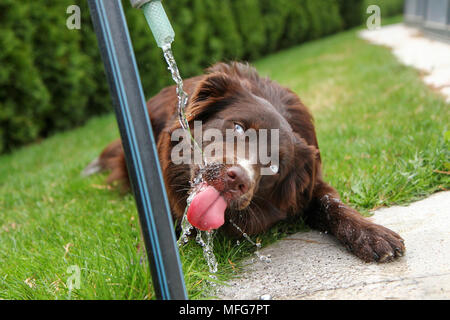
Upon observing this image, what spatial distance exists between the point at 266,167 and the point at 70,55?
17.8 ft

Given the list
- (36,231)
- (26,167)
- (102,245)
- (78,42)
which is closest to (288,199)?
(102,245)

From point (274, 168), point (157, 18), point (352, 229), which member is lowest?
point (352, 229)

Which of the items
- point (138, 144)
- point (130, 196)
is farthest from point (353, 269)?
point (130, 196)

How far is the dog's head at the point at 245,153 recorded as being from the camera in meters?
2.09

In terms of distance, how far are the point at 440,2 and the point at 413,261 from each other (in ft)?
24.4

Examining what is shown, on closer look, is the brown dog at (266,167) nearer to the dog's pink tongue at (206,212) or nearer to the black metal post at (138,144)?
the dog's pink tongue at (206,212)

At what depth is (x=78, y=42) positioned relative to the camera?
22.7ft

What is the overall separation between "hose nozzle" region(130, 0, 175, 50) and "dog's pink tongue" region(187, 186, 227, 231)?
0.65 meters

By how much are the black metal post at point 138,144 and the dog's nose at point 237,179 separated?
0.56m

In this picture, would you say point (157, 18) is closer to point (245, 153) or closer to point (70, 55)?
point (245, 153)

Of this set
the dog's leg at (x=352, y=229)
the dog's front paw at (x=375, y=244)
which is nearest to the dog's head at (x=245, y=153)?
the dog's leg at (x=352, y=229)

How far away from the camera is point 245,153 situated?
6.90 ft
